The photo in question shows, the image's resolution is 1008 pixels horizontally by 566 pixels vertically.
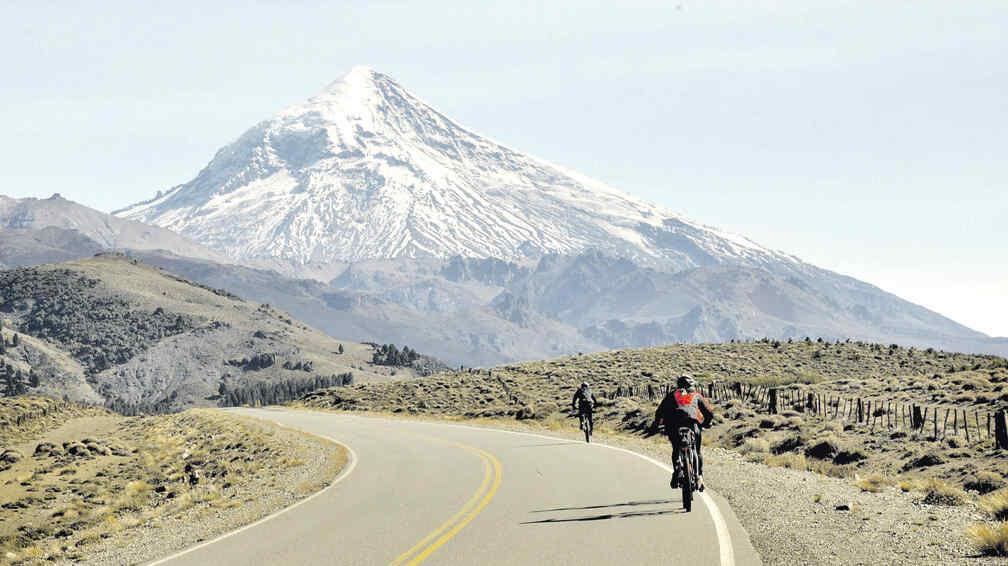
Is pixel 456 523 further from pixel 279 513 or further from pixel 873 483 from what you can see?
pixel 873 483

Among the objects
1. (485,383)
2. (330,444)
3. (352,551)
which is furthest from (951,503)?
(485,383)

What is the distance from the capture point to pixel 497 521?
15.4 m

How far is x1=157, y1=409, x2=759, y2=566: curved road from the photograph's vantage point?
1274cm

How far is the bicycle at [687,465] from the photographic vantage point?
51.6 ft

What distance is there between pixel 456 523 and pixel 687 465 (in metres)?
3.87

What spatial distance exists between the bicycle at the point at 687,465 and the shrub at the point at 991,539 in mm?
4355

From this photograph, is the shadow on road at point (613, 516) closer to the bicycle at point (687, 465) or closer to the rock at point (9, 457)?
the bicycle at point (687, 465)

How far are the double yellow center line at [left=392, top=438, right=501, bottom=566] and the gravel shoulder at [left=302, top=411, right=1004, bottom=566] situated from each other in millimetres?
4333

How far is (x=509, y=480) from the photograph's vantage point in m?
21.1

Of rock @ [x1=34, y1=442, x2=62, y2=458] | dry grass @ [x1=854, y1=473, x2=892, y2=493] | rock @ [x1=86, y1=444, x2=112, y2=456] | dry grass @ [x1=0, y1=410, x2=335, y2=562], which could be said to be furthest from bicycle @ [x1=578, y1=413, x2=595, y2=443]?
rock @ [x1=34, y1=442, x2=62, y2=458]

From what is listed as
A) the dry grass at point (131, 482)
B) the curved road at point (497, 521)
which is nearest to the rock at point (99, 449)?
the dry grass at point (131, 482)

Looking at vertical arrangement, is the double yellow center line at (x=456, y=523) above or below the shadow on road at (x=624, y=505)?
below

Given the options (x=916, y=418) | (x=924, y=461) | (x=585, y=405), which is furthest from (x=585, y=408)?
(x=924, y=461)

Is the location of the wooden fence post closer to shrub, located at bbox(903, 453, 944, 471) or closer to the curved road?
shrub, located at bbox(903, 453, 944, 471)
